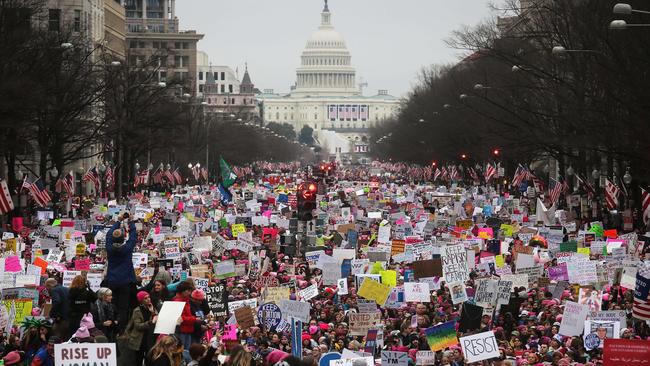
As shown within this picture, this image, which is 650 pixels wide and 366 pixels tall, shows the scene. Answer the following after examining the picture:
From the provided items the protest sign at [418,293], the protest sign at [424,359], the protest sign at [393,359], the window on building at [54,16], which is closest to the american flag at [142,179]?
the window on building at [54,16]

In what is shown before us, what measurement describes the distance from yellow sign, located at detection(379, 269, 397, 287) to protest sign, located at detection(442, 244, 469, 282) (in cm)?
73

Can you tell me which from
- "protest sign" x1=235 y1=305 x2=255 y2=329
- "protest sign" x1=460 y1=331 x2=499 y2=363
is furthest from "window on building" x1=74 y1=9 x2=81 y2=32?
"protest sign" x1=460 y1=331 x2=499 y2=363

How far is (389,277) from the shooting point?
2755 centimetres

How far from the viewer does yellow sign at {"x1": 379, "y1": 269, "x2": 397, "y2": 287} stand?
2730 cm

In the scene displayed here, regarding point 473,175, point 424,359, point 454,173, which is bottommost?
point 454,173

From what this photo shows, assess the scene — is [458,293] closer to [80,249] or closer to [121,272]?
[121,272]

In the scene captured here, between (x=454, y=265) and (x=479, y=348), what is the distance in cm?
819

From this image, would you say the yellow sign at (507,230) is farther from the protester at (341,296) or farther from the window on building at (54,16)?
the window on building at (54,16)

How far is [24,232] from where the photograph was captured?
40750mm

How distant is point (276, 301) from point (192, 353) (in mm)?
7580

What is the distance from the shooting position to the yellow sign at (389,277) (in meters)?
27.3

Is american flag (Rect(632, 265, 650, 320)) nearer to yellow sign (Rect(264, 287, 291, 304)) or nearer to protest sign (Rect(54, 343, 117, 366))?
yellow sign (Rect(264, 287, 291, 304))

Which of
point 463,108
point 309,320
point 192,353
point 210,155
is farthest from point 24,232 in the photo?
point 210,155

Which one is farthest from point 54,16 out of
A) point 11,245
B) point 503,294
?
point 503,294
